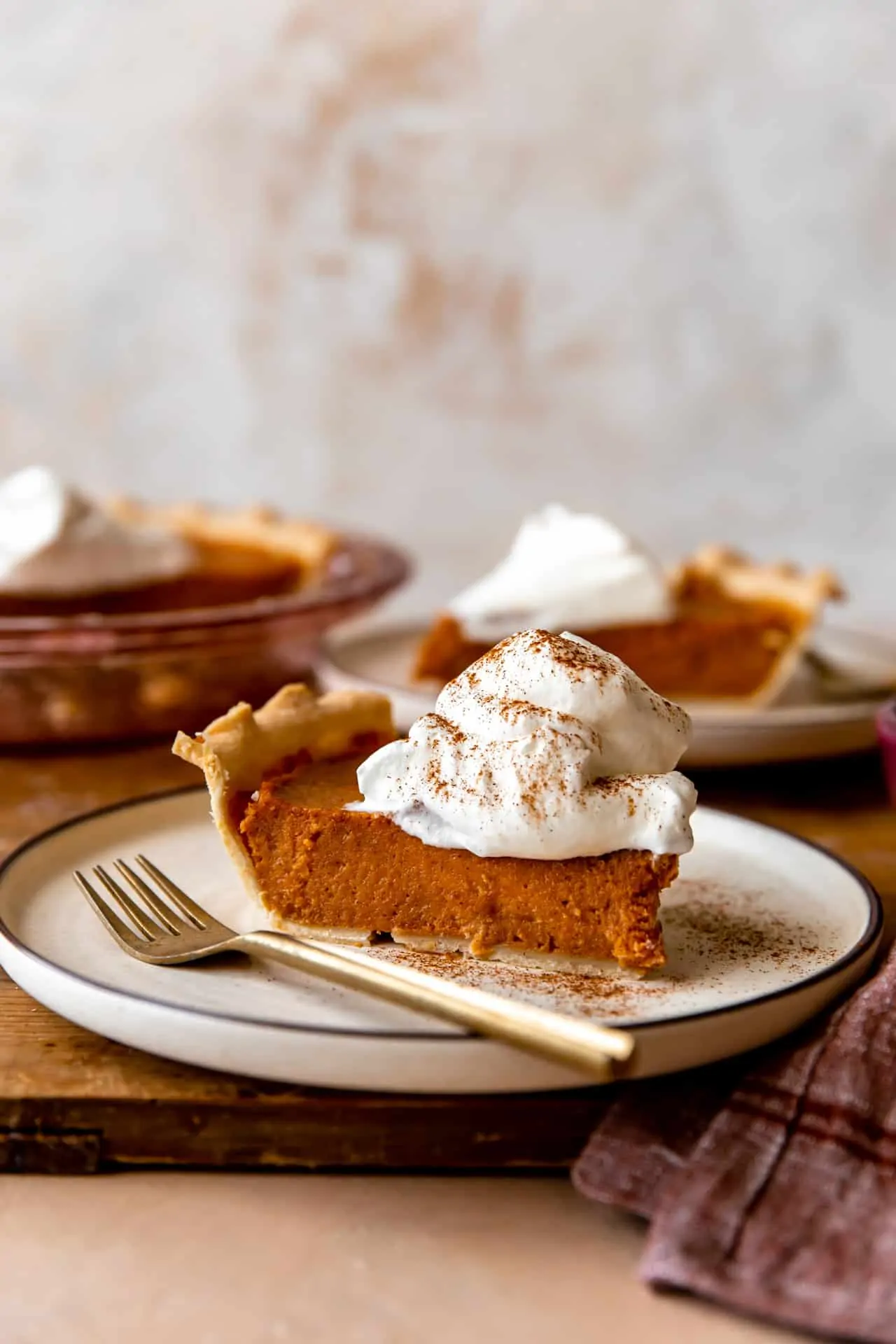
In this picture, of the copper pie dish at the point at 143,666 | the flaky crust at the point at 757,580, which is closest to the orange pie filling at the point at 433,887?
the copper pie dish at the point at 143,666

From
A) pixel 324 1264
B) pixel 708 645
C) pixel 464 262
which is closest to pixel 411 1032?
pixel 324 1264

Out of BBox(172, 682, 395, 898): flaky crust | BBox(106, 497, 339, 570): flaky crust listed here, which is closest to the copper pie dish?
BBox(106, 497, 339, 570): flaky crust

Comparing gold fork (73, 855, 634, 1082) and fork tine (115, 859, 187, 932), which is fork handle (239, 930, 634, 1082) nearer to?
gold fork (73, 855, 634, 1082)

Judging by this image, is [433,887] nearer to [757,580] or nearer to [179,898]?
[179,898]

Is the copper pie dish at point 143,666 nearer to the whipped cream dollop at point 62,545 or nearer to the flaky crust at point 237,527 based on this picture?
the whipped cream dollop at point 62,545

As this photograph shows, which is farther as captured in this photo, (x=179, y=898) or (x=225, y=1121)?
(x=179, y=898)

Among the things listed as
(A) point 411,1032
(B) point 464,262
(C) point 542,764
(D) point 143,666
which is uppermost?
(B) point 464,262
